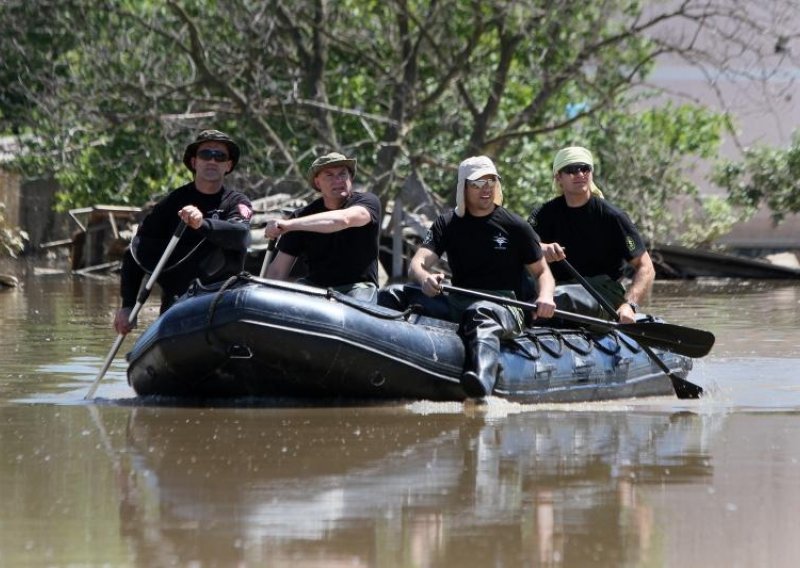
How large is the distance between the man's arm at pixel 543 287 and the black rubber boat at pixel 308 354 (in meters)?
0.26

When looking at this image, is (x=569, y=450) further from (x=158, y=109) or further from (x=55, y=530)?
(x=158, y=109)

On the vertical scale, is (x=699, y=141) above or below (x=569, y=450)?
above

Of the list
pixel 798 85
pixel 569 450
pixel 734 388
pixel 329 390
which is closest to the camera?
pixel 569 450

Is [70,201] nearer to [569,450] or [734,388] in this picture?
[734,388]

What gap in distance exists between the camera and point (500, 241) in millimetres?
9086

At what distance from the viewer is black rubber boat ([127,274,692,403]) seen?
8.25 meters

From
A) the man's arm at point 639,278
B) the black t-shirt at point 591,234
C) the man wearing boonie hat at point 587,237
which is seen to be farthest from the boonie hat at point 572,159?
the man's arm at point 639,278

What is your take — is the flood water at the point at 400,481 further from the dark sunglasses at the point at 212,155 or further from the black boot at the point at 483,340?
the dark sunglasses at the point at 212,155

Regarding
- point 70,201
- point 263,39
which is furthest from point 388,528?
point 70,201

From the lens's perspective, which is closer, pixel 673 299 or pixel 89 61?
pixel 673 299

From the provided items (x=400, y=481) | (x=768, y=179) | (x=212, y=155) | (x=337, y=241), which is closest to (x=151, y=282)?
(x=212, y=155)

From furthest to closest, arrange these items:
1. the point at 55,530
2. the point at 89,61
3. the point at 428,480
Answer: the point at 89,61 → the point at 428,480 → the point at 55,530

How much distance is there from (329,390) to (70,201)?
18.2 metres

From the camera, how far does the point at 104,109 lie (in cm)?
2041
